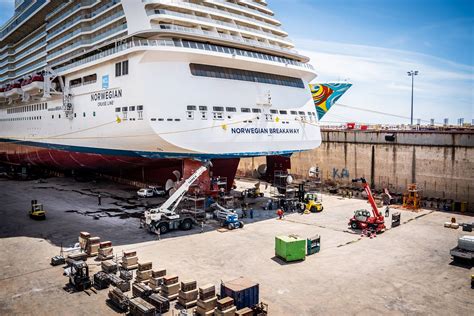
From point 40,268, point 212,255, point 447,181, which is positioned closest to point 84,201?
point 40,268

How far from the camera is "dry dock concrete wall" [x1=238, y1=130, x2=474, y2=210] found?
113 ft

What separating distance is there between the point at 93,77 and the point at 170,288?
89.7 ft

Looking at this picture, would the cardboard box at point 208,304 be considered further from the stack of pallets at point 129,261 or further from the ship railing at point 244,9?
the ship railing at point 244,9

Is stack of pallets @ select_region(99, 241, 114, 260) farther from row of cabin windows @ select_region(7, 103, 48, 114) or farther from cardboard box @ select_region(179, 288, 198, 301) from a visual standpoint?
row of cabin windows @ select_region(7, 103, 48, 114)

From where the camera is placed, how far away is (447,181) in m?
35.5

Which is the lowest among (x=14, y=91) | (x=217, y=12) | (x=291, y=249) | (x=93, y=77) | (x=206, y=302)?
(x=291, y=249)

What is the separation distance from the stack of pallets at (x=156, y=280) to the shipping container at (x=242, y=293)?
3.38m

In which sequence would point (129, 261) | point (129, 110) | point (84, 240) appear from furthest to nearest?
1. point (129, 110)
2. point (84, 240)
3. point (129, 261)

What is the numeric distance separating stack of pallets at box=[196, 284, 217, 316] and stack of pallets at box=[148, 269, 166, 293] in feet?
9.57

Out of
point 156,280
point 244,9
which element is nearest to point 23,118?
point 244,9

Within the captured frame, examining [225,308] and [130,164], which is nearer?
[225,308]

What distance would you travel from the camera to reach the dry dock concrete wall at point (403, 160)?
34.5m

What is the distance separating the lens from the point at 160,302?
14602 millimetres

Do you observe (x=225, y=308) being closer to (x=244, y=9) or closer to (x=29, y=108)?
(x=244, y=9)
